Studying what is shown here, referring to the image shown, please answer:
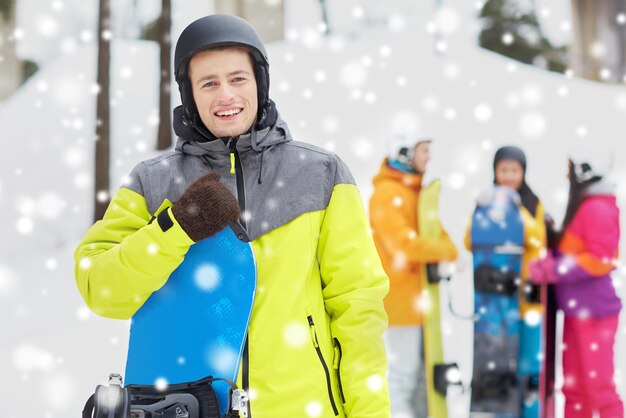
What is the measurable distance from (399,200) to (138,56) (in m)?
7.12

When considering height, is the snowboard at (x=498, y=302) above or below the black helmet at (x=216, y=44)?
below

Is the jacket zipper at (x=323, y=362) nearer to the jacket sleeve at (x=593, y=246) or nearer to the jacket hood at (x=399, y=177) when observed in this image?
the jacket hood at (x=399, y=177)

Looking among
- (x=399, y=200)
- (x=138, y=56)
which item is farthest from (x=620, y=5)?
(x=399, y=200)

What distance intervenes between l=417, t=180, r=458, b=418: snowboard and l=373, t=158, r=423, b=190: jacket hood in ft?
0.23

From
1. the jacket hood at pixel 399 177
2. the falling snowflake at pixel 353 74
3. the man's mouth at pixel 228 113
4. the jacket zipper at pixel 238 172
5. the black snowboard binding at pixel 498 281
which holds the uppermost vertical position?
the falling snowflake at pixel 353 74

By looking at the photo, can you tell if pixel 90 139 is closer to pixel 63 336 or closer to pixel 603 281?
pixel 63 336

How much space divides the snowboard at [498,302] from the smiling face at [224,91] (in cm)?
306

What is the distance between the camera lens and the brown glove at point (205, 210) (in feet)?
5.82

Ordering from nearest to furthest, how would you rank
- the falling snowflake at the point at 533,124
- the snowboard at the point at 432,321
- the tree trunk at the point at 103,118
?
the snowboard at the point at 432,321 → the tree trunk at the point at 103,118 → the falling snowflake at the point at 533,124

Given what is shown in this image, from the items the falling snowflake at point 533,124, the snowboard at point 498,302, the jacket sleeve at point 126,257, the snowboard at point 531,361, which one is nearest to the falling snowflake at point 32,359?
the snowboard at point 498,302

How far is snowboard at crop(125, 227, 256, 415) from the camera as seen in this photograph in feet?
6.05

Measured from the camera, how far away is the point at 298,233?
194cm

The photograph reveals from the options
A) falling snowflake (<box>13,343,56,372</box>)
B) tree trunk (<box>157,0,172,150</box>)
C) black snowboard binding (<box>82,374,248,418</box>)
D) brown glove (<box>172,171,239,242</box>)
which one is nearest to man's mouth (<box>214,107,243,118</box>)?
brown glove (<box>172,171,239,242</box>)

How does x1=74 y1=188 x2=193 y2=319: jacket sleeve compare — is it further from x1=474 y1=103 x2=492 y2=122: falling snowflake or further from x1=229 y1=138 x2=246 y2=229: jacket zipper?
x1=474 y1=103 x2=492 y2=122: falling snowflake
